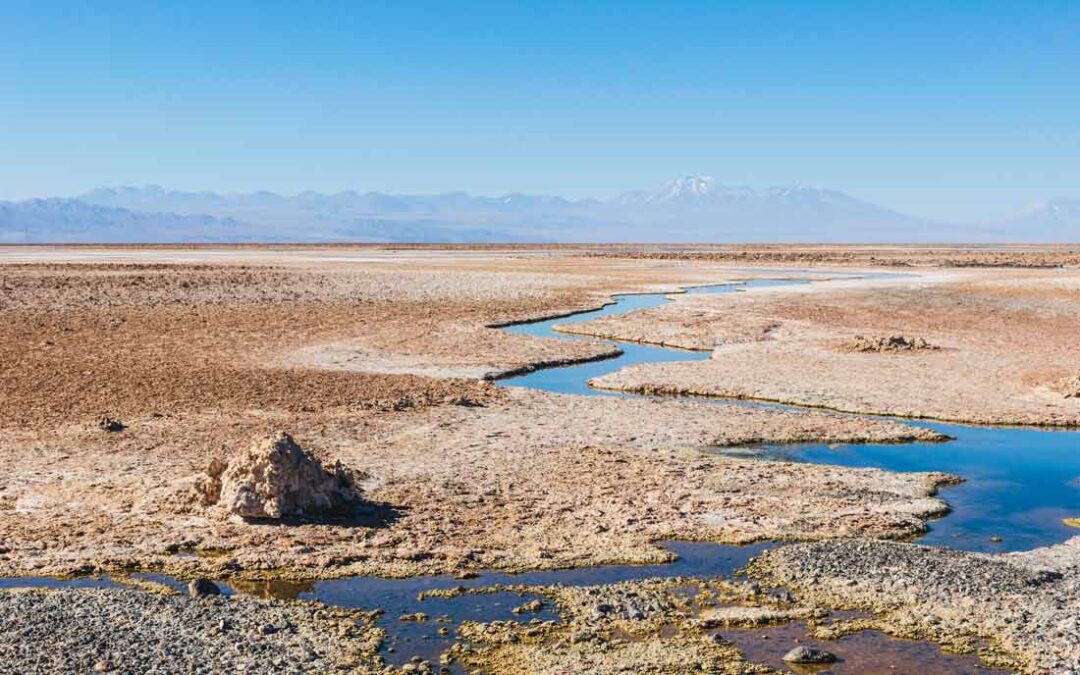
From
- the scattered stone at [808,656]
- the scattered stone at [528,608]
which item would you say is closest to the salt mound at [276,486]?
the scattered stone at [528,608]

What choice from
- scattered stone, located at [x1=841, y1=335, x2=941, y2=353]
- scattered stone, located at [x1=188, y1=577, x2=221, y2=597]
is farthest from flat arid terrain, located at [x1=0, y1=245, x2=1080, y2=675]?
scattered stone, located at [x1=841, y1=335, x2=941, y2=353]

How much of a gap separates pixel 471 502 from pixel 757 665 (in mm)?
5425

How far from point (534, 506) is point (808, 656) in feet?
16.5

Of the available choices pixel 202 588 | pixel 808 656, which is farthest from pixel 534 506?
pixel 808 656

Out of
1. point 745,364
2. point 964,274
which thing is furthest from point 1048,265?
point 745,364

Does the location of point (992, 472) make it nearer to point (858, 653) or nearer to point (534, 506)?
point (534, 506)

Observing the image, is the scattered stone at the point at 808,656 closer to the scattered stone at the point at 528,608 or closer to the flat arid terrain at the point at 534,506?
the flat arid terrain at the point at 534,506

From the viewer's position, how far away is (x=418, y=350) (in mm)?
28094

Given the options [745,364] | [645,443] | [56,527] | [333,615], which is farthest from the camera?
[745,364]

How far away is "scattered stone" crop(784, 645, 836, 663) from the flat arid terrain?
2 centimetres

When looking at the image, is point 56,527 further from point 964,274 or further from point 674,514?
point 964,274

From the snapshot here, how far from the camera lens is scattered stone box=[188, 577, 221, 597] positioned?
10180 mm

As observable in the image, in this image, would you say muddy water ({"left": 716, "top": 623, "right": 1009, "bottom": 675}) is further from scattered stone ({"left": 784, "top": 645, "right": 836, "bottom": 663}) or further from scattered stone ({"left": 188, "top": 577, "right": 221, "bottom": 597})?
scattered stone ({"left": 188, "top": 577, "right": 221, "bottom": 597})

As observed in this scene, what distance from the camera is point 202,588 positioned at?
10.2 metres
